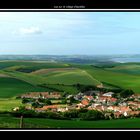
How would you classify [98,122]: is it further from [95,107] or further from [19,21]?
[19,21]

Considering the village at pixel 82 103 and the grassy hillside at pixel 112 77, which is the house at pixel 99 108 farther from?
the grassy hillside at pixel 112 77

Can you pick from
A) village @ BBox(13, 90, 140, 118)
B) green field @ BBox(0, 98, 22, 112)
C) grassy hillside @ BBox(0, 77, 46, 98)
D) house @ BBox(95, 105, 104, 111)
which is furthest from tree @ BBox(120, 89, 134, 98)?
green field @ BBox(0, 98, 22, 112)

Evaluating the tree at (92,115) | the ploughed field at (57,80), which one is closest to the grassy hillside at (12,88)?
the ploughed field at (57,80)

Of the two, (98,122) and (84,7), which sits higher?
(84,7)

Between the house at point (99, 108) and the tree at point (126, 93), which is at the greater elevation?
the tree at point (126, 93)

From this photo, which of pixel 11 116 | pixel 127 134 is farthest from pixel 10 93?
pixel 127 134

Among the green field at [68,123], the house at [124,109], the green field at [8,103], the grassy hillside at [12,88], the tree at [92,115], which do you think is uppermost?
Answer: the grassy hillside at [12,88]

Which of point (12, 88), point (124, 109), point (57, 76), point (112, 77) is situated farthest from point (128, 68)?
point (12, 88)
